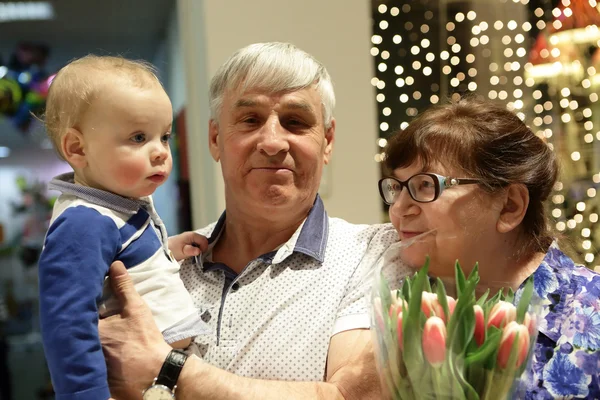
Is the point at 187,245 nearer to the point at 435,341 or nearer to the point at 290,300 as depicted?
the point at 290,300

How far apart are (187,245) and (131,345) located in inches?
17.5

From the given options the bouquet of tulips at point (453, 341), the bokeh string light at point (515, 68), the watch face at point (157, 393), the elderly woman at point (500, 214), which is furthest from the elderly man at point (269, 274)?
the bokeh string light at point (515, 68)

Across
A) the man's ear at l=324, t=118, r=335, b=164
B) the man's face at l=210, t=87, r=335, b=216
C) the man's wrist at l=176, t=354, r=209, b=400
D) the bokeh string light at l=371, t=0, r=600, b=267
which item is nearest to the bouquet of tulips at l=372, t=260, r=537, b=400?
the man's wrist at l=176, t=354, r=209, b=400

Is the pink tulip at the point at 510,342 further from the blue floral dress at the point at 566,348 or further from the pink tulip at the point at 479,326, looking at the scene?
the blue floral dress at the point at 566,348

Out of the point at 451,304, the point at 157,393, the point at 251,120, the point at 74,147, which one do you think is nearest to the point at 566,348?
the point at 451,304

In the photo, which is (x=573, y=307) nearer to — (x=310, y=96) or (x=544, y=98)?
(x=310, y=96)

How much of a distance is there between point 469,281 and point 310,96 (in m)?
0.78

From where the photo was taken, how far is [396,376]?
110cm

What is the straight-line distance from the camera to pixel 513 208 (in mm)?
1412

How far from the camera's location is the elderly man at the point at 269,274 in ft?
4.51

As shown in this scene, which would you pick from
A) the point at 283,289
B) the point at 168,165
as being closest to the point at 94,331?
the point at 168,165

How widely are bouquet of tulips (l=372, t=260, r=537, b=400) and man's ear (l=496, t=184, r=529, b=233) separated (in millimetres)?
299

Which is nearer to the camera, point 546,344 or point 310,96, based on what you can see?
point 546,344

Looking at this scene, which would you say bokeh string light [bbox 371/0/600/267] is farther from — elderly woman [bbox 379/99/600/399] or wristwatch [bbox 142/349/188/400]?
wristwatch [bbox 142/349/188/400]
